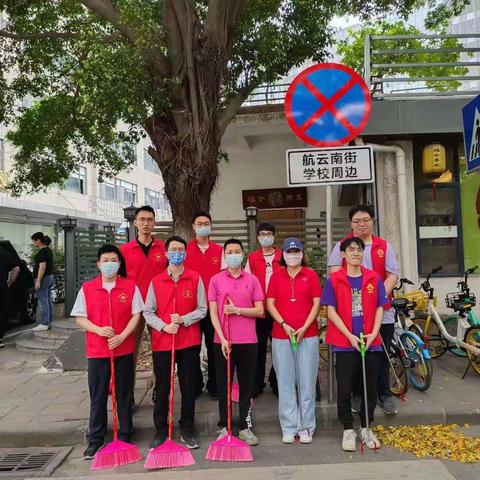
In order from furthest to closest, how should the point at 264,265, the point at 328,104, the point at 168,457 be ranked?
the point at 264,265
the point at 328,104
the point at 168,457

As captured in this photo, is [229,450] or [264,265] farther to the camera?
[264,265]

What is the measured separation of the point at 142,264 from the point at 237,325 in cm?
114

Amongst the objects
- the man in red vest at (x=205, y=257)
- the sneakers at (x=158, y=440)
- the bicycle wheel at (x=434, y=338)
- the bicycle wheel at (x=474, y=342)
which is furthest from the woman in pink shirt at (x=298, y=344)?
the bicycle wheel at (x=434, y=338)

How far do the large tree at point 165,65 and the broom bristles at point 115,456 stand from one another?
2.63 metres

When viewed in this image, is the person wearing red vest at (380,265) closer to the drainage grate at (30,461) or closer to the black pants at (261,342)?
the black pants at (261,342)

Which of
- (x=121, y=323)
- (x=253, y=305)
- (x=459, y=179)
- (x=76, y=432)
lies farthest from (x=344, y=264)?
(x=459, y=179)

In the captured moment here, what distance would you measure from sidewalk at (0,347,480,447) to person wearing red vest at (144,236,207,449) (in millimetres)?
412

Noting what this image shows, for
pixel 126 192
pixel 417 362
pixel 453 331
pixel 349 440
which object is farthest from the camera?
pixel 126 192

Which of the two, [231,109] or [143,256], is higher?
[231,109]

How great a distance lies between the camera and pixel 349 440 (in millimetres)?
4043

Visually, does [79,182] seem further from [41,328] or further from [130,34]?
[130,34]

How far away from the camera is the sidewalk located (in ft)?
14.7

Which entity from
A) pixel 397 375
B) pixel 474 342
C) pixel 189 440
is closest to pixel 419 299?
pixel 474 342

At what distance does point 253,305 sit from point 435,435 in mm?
1879
